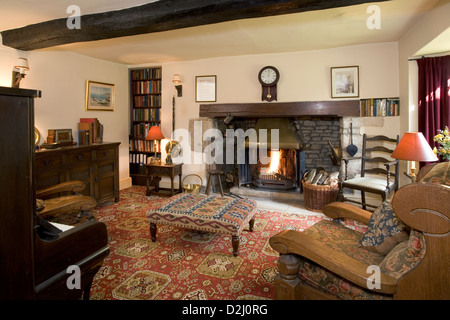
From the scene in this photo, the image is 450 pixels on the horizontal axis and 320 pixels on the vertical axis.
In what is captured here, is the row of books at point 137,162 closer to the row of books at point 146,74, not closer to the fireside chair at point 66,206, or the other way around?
the row of books at point 146,74

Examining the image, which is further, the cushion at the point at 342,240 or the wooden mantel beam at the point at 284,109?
the wooden mantel beam at the point at 284,109

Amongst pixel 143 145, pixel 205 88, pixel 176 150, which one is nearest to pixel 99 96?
pixel 143 145

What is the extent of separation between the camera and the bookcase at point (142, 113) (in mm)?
5438

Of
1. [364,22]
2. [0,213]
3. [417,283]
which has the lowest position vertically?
[417,283]

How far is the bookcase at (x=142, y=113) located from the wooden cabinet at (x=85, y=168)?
1.17 meters

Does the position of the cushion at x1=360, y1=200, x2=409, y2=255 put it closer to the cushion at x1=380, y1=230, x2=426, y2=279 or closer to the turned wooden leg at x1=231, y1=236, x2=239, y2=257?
the cushion at x1=380, y1=230, x2=426, y2=279

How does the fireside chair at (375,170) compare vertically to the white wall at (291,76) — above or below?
below

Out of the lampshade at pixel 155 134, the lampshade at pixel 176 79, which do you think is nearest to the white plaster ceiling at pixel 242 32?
the lampshade at pixel 176 79

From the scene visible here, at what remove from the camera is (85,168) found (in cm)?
385

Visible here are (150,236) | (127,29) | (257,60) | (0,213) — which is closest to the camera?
(0,213)

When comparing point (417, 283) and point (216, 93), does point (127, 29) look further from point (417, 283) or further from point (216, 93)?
point (417, 283)

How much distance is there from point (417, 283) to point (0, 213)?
4.97 ft
